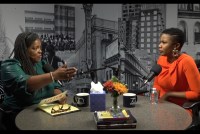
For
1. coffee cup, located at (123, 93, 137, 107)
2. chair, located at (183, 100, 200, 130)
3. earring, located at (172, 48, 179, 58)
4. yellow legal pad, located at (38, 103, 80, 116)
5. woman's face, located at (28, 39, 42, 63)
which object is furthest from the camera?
earring, located at (172, 48, 179, 58)

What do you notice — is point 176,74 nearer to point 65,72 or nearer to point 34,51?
point 65,72

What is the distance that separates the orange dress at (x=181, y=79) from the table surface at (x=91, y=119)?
14.7 inches

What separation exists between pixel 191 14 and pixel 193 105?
1962mm

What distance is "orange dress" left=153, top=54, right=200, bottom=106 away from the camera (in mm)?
2209

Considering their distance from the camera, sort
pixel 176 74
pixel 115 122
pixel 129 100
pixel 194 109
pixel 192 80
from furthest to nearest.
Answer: pixel 176 74 < pixel 192 80 < pixel 194 109 < pixel 129 100 < pixel 115 122

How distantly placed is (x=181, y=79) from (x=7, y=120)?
59.5 inches

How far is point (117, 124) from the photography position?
1500 mm

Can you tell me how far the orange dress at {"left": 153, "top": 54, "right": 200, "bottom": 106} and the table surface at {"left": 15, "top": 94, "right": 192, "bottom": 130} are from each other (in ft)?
1.23

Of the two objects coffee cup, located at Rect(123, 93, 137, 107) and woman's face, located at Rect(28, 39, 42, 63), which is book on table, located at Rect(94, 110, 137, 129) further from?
woman's face, located at Rect(28, 39, 42, 63)

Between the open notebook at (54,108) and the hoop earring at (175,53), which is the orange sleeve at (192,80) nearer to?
the hoop earring at (175,53)

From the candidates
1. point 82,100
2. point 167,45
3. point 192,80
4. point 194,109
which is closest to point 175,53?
point 167,45

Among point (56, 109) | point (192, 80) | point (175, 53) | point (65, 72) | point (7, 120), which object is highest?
point (175, 53)

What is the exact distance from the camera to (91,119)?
1.64 metres

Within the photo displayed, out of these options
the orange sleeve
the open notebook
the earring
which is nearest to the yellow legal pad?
the open notebook
